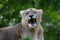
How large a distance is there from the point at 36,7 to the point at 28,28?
113 inches

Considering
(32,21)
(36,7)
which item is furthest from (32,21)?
(36,7)

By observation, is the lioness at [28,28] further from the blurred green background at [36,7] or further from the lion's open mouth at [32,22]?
the blurred green background at [36,7]

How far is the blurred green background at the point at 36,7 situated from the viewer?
13125 mm

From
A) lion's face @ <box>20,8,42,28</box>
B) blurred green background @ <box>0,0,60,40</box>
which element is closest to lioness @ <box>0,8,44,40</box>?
lion's face @ <box>20,8,42,28</box>

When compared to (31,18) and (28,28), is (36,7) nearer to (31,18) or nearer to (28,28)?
(28,28)

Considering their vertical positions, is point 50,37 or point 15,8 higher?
point 15,8

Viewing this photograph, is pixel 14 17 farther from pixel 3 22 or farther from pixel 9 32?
pixel 9 32

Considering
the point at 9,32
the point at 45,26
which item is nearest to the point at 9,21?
the point at 45,26

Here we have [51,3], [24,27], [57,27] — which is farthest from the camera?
[57,27]

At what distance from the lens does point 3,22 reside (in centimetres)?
1383

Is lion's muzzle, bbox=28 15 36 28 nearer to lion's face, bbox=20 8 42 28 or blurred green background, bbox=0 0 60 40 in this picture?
lion's face, bbox=20 8 42 28

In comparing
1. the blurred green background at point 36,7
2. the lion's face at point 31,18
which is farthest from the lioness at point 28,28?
the blurred green background at point 36,7

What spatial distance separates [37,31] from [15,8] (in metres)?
3.10

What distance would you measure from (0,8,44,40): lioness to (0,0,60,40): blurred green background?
1997mm
